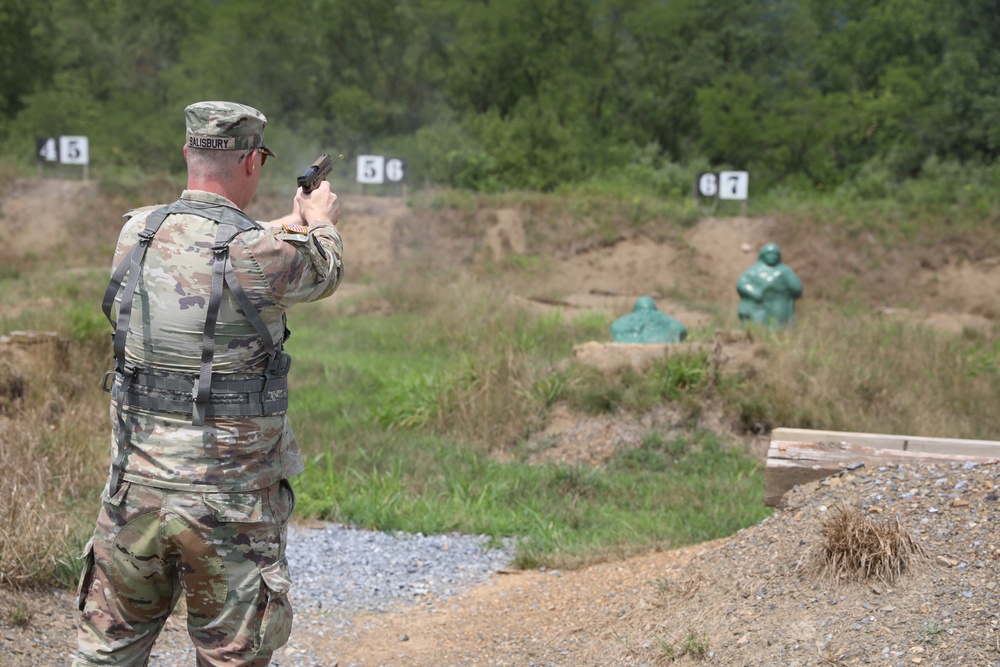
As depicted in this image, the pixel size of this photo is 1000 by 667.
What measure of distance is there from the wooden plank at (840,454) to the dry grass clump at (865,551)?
69cm

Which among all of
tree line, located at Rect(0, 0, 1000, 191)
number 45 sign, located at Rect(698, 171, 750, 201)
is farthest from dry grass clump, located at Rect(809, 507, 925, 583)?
tree line, located at Rect(0, 0, 1000, 191)

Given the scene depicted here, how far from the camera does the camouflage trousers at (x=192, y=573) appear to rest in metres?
2.57

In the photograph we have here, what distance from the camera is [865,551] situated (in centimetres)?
369

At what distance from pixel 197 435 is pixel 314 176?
2.87 feet

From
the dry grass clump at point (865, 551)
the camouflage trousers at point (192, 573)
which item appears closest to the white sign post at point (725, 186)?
the dry grass clump at point (865, 551)

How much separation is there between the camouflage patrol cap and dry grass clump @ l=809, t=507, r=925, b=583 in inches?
100

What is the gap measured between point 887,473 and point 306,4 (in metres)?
27.9

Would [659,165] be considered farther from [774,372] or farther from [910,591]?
[910,591]

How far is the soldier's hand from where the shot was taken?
114 inches

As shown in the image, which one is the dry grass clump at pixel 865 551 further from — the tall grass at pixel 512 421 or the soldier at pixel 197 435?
the soldier at pixel 197 435

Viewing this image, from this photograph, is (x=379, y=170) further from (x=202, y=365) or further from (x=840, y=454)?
(x=202, y=365)

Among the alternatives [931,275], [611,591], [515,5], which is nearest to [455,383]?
[611,591]

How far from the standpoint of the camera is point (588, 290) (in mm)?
18562

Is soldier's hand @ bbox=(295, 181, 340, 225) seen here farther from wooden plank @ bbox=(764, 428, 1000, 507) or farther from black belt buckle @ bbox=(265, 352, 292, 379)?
wooden plank @ bbox=(764, 428, 1000, 507)
